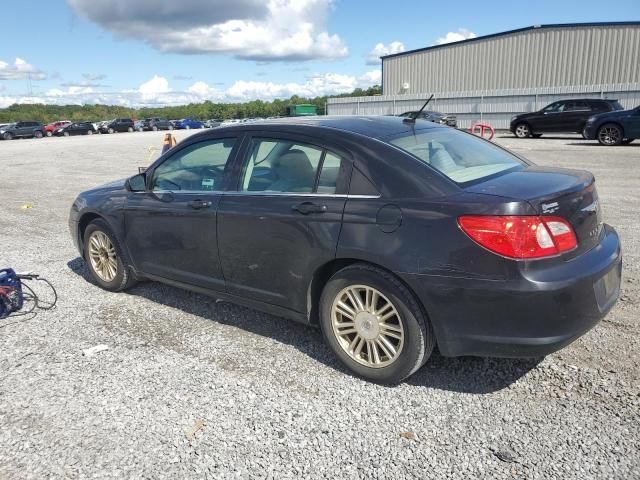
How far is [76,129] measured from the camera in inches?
2067

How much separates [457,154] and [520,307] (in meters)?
1.26

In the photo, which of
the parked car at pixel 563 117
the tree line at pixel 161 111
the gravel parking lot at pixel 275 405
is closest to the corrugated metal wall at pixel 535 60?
the parked car at pixel 563 117

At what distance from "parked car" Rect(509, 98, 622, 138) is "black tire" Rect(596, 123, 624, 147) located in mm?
2950

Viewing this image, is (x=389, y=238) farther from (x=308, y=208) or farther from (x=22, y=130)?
(x=22, y=130)

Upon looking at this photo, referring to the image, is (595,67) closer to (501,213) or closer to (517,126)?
(517,126)

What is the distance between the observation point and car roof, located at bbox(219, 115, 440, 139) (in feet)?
12.0

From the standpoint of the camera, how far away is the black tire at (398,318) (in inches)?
122

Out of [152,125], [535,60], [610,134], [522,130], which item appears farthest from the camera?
[152,125]

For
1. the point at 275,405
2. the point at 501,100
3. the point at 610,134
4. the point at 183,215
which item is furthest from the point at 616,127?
the point at 275,405

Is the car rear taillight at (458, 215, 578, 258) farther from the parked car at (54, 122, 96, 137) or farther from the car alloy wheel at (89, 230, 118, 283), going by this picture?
the parked car at (54, 122, 96, 137)

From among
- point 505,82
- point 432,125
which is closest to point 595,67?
point 505,82

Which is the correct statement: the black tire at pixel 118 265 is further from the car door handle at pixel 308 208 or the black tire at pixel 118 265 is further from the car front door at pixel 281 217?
the car door handle at pixel 308 208

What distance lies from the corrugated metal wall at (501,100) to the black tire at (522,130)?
26.5ft

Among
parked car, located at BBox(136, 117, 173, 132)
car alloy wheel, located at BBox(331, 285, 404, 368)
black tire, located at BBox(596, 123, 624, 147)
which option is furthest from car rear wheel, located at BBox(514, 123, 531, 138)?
parked car, located at BBox(136, 117, 173, 132)
